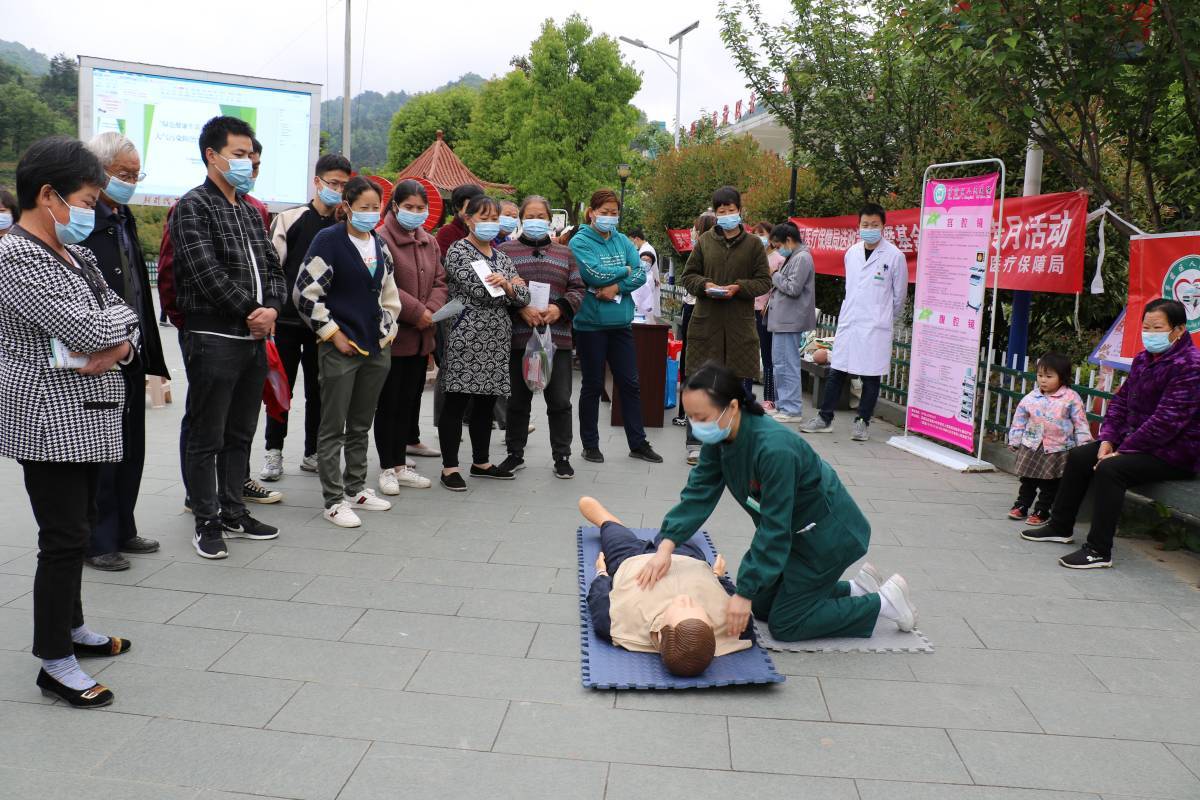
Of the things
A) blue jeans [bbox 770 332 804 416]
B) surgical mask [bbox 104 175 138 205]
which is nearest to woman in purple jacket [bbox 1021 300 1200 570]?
blue jeans [bbox 770 332 804 416]

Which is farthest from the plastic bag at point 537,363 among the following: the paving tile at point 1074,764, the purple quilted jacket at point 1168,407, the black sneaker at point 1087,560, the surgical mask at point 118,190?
the paving tile at point 1074,764

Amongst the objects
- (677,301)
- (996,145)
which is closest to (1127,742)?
(996,145)

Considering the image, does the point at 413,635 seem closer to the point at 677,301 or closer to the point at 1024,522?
the point at 1024,522

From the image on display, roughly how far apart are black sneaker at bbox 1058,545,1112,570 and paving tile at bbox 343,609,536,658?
9.78 feet

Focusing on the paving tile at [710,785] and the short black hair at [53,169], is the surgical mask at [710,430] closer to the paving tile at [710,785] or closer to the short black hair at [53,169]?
the paving tile at [710,785]

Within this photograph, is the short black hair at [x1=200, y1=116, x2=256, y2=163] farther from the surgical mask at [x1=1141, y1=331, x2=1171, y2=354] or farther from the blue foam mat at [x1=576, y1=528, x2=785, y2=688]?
the surgical mask at [x1=1141, y1=331, x2=1171, y2=354]

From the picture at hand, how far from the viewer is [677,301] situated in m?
16.2

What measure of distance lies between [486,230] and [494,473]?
171 centimetres

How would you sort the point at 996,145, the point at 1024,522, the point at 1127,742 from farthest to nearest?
the point at 996,145 < the point at 1024,522 < the point at 1127,742

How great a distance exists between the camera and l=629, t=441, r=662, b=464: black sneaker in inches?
299

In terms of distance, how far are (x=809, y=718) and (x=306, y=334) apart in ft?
13.8

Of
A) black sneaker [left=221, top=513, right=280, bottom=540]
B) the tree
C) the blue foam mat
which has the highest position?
the tree

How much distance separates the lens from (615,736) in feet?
10.6

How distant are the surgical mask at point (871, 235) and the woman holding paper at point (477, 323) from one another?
11.5 feet
